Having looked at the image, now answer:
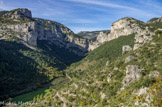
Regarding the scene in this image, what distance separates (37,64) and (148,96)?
403 ft

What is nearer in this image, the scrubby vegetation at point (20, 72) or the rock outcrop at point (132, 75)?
the rock outcrop at point (132, 75)

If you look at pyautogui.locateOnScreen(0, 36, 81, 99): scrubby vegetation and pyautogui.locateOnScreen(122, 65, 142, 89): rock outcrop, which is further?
pyautogui.locateOnScreen(0, 36, 81, 99): scrubby vegetation

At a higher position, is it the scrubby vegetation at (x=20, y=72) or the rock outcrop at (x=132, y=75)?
the rock outcrop at (x=132, y=75)

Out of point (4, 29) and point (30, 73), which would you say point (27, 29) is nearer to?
point (4, 29)

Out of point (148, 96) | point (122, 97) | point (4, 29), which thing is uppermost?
point (4, 29)

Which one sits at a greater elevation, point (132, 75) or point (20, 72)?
point (132, 75)

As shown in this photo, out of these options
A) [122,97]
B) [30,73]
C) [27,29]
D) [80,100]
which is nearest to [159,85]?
[122,97]

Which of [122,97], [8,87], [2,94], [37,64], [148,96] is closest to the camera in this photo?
[148,96]

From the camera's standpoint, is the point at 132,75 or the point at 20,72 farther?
the point at 20,72

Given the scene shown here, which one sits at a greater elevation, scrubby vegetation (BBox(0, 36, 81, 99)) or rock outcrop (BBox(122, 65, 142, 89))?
rock outcrop (BBox(122, 65, 142, 89))

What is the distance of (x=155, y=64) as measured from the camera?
93.0ft

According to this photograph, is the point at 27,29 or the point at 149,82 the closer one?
the point at 149,82

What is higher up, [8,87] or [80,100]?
[80,100]

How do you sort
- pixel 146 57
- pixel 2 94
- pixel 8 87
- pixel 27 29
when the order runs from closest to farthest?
pixel 146 57, pixel 2 94, pixel 8 87, pixel 27 29
